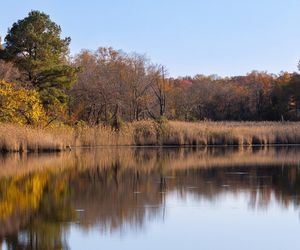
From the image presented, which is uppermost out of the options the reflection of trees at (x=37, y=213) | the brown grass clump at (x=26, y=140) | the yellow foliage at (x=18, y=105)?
the yellow foliage at (x=18, y=105)

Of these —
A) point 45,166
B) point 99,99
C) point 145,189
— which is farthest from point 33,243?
point 99,99

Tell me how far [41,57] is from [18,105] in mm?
4251

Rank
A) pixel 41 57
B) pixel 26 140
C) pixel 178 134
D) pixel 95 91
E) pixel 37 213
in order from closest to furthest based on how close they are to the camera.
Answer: pixel 37 213, pixel 26 140, pixel 41 57, pixel 178 134, pixel 95 91

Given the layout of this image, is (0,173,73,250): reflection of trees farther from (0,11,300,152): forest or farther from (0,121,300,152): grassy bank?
(0,121,300,152): grassy bank

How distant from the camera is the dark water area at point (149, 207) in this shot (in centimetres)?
859

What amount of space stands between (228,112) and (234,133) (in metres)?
30.5

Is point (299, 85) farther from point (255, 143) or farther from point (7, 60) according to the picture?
point (7, 60)

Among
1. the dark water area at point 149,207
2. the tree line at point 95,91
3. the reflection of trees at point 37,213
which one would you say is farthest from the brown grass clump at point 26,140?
the reflection of trees at point 37,213

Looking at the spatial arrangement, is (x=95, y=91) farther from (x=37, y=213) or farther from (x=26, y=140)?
(x=37, y=213)

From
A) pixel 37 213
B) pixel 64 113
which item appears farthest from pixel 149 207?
pixel 64 113

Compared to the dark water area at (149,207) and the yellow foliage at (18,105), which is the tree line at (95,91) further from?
the dark water area at (149,207)

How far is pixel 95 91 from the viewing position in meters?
41.8

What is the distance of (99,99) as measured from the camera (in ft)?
137

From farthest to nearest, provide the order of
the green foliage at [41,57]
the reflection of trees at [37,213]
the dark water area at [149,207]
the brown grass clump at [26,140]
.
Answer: the green foliage at [41,57]
the brown grass clump at [26,140]
the dark water area at [149,207]
the reflection of trees at [37,213]
